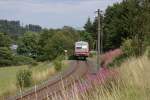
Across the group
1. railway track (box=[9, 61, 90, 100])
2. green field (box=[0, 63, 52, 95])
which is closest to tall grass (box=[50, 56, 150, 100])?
railway track (box=[9, 61, 90, 100])

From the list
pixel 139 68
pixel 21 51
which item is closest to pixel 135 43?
pixel 139 68

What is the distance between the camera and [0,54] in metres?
108

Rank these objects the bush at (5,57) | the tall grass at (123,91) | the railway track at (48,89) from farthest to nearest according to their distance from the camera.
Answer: the bush at (5,57) → the railway track at (48,89) → the tall grass at (123,91)

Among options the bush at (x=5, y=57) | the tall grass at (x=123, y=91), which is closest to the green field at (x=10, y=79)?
the tall grass at (x=123, y=91)

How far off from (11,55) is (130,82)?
103 m

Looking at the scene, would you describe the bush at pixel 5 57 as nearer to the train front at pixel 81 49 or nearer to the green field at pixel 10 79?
the train front at pixel 81 49

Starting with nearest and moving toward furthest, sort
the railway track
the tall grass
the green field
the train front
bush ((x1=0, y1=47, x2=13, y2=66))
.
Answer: the tall grass → the railway track → the green field → the train front → bush ((x1=0, y1=47, x2=13, y2=66))

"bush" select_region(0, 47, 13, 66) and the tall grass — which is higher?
the tall grass

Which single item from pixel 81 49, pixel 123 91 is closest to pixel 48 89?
pixel 123 91

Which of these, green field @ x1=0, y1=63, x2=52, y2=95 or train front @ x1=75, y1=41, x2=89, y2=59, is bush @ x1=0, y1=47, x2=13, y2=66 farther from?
green field @ x1=0, y1=63, x2=52, y2=95

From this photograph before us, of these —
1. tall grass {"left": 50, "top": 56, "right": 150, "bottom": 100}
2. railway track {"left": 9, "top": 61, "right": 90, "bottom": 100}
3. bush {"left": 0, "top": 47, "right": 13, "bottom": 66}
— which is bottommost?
bush {"left": 0, "top": 47, "right": 13, "bottom": 66}

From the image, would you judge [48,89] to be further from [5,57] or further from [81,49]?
[5,57]

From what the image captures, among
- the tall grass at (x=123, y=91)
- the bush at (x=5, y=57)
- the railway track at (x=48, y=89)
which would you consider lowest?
the bush at (x=5, y=57)

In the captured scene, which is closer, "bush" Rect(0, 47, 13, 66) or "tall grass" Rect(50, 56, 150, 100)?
"tall grass" Rect(50, 56, 150, 100)
